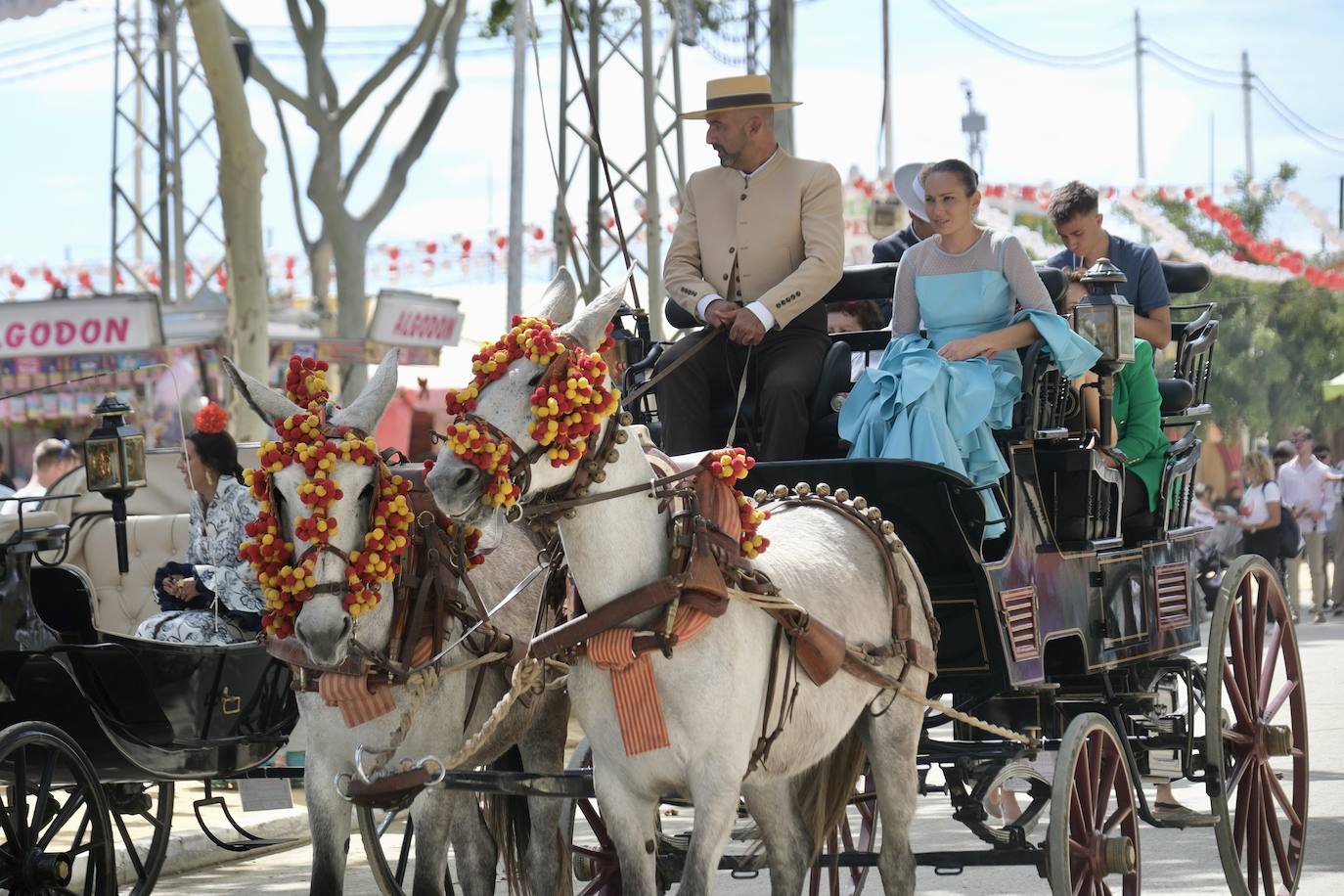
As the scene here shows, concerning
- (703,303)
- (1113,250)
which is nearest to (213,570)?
(703,303)

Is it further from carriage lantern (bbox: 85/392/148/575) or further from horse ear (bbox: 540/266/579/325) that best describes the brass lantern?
carriage lantern (bbox: 85/392/148/575)

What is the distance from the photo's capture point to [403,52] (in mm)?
17812

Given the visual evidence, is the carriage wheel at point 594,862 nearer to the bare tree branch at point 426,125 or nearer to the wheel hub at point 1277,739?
the wheel hub at point 1277,739

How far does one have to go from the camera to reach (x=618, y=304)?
14.3 feet

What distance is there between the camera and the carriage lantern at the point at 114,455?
6207 mm

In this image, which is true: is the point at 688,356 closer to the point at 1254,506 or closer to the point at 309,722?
the point at 309,722

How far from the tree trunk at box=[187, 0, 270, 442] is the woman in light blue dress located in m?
7.83

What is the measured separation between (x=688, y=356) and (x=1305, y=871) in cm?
346

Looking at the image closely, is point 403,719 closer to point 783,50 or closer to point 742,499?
point 742,499

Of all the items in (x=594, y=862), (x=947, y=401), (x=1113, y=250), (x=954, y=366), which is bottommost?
(x=594, y=862)

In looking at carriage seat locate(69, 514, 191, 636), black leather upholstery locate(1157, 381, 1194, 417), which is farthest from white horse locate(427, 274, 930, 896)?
carriage seat locate(69, 514, 191, 636)

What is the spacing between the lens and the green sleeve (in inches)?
276

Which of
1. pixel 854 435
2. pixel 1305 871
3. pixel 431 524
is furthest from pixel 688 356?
pixel 1305 871

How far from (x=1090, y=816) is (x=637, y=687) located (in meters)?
1.98
